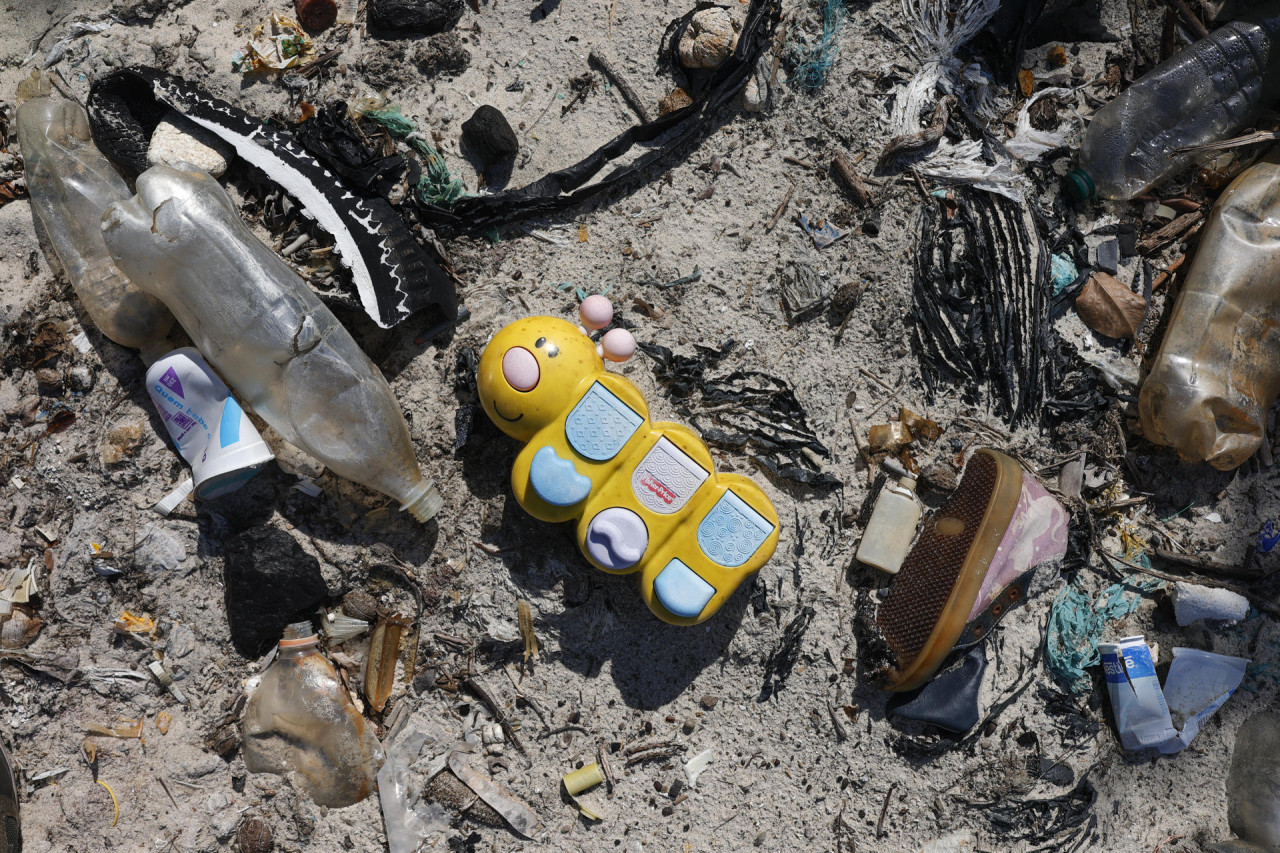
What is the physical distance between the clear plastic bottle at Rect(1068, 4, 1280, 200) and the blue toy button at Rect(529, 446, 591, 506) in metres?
1.50

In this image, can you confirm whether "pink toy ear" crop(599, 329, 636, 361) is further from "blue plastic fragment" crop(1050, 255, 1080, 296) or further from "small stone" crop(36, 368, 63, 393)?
"small stone" crop(36, 368, 63, 393)

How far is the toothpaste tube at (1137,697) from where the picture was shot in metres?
1.84

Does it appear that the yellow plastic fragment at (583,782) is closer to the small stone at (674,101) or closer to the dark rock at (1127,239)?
the small stone at (674,101)

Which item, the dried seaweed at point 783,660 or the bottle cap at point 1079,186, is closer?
the dried seaweed at point 783,660

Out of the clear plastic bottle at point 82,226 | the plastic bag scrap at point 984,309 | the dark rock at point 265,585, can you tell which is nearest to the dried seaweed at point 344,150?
the clear plastic bottle at point 82,226

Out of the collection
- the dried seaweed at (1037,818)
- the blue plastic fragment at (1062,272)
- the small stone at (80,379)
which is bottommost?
the dried seaweed at (1037,818)

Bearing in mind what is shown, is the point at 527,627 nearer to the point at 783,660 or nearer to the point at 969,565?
the point at 783,660

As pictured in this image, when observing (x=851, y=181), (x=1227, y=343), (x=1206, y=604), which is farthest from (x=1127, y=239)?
(x=1206, y=604)

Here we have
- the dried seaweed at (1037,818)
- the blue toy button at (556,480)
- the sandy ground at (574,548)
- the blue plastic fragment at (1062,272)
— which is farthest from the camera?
the blue plastic fragment at (1062,272)

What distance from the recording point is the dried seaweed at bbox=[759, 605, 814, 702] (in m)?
1.82

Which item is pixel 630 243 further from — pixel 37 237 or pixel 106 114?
pixel 37 237

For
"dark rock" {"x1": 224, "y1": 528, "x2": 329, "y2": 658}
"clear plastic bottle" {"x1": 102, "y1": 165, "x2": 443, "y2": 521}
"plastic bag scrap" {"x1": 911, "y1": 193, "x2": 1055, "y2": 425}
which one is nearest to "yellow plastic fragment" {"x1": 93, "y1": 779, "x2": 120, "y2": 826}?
"dark rock" {"x1": 224, "y1": 528, "x2": 329, "y2": 658}

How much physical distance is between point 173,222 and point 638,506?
47.5 inches

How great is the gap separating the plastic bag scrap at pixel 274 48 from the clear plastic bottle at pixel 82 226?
44 cm
